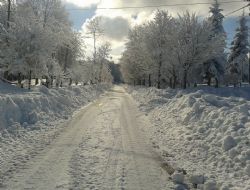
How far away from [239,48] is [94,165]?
6407 centimetres

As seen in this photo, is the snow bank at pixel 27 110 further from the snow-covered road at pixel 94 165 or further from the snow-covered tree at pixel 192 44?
the snow-covered tree at pixel 192 44

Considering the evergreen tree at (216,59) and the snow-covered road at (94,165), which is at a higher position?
the evergreen tree at (216,59)

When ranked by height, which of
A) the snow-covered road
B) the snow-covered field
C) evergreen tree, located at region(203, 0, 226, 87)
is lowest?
the snow-covered road

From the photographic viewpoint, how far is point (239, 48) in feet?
236

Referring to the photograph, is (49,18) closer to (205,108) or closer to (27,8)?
(27,8)

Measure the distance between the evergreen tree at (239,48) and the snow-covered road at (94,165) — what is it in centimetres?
5723

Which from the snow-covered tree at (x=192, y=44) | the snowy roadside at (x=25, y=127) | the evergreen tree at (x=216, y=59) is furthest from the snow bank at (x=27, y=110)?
the evergreen tree at (x=216, y=59)

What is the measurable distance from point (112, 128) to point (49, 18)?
30218 millimetres

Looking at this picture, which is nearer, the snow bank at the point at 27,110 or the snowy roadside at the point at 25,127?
the snowy roadside at the point at 25,127

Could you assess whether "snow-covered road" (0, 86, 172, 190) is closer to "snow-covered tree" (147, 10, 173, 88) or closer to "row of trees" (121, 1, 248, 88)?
"row of trees" (121, 1, 248, 88)

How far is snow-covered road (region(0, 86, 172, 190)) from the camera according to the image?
10148 mm

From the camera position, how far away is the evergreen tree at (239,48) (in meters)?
71.3

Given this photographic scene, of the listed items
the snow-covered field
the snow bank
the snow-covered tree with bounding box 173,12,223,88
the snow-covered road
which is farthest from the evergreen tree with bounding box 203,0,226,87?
the snow-covered road

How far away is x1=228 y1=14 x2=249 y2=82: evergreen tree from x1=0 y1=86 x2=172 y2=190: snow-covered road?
57230 mm
